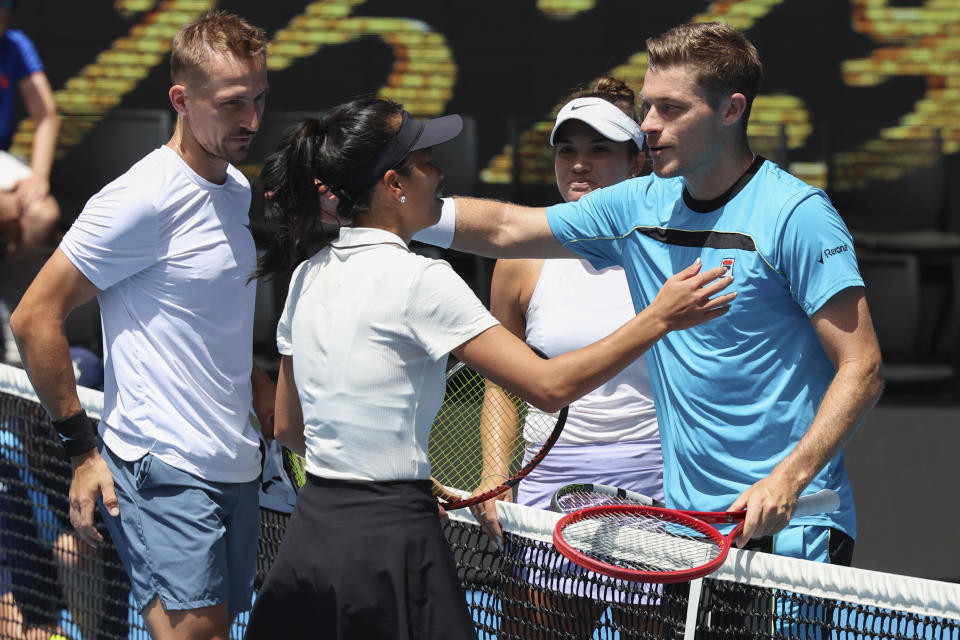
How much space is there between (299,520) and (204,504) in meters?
0.57

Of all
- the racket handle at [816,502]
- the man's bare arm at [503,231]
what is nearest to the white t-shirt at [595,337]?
the man's bare arm at [503,231]

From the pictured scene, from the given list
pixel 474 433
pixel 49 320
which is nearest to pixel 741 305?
pixel 474 433

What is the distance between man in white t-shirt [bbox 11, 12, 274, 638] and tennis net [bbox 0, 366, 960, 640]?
0.43 m

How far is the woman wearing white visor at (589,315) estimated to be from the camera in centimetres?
312

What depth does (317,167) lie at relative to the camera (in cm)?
232

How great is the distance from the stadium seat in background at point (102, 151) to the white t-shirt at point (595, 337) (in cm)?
A: 435

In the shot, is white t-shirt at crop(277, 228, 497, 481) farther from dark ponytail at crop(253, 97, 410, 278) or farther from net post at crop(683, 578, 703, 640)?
net post at crop(683, 578, 703, 640)

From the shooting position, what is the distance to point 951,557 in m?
4.99

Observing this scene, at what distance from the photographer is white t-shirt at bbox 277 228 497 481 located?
2.17m

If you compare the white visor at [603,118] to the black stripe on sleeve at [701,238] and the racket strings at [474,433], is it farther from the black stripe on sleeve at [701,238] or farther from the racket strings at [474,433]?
the racket strings at [474,433]

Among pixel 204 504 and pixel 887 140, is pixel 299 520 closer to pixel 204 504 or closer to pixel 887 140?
pixel 204 504

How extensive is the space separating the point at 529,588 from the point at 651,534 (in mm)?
423

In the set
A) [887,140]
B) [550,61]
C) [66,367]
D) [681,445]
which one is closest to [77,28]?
[550,61]

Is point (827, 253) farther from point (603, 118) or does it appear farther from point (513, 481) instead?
point (603, 118)
